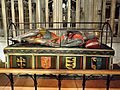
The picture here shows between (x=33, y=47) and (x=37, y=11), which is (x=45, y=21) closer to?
(x=37, y=11)

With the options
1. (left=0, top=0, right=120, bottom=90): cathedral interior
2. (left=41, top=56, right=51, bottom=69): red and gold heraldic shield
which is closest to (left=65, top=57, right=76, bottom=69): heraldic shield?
(left=0, top=0, right=120, bottom=90): cathedral interior

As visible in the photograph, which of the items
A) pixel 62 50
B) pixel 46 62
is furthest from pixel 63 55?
pixel 46 62

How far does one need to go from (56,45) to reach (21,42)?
41 centimetres

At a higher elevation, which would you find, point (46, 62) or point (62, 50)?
point (62, 50)

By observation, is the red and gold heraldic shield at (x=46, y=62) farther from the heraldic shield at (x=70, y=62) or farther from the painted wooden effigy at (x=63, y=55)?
the heraldic shield at (x=70, y=62)

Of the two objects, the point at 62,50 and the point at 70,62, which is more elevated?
the point at 62,50

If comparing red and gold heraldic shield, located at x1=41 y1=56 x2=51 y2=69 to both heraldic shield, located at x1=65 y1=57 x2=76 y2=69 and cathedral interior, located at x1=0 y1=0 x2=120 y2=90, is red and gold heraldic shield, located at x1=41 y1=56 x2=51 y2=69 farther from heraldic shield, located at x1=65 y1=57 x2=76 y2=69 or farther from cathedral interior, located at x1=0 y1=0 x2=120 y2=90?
heraldic shield, located at x1=65 y1=57 x2=76 y2=69

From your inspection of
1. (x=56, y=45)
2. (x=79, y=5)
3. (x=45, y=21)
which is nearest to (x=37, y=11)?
(x=45, y=21)

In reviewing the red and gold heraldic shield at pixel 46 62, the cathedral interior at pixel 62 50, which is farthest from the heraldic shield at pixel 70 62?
the red and gold heraldic shield at pixel 46 62

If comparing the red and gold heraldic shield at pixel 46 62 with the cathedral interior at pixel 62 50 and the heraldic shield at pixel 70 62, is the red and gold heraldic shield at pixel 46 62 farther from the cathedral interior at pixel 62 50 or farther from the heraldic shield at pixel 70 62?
the heraldic shield at pixel 70 62

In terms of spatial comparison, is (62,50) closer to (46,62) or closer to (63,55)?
(63,55)

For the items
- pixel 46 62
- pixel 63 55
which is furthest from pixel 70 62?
pixel 46 62

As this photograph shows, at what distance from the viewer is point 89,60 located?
184cm

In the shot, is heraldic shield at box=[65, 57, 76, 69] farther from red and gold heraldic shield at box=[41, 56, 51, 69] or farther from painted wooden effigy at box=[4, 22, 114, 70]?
red and gold heraldic shield at box=[41, 56, 51, 69]
